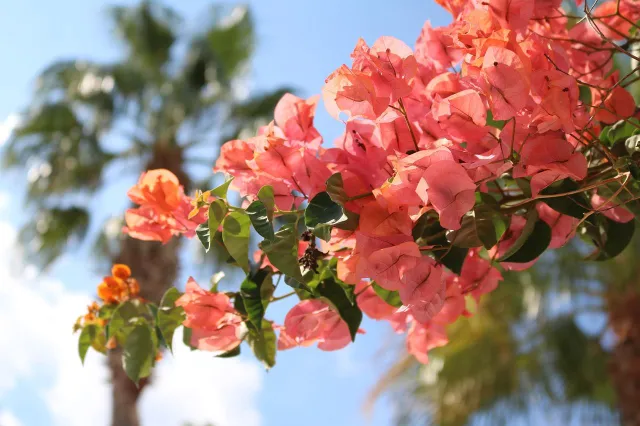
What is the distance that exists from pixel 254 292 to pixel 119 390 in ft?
12.9

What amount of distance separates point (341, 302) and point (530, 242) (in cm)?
13

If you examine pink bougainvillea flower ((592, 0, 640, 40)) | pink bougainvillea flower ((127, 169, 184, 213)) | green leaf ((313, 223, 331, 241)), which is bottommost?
green leaf ((313, 223, 331, 241))

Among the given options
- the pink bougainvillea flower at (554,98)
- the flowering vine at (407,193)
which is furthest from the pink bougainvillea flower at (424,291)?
the pink bougainvillea flower at (554,98)

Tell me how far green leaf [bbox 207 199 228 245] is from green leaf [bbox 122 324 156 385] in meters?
0.14

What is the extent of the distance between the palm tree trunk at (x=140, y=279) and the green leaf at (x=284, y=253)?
3.80 metres

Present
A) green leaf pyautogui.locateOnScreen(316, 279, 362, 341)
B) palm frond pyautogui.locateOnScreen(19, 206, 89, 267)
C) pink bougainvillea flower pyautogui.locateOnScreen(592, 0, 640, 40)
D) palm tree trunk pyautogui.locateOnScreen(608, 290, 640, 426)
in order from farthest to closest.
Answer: palm frond pyautogui.locateOnScreen(19, 206, 89, 267)
palm tree trunk pyautogui.locateOnScreen(608, 290, 640, 426)
pink bougainvillea flower pyautogui.locateOnScreen(592, 0, 640, 40)
green leaf pyautogui.locateOnScreen(316, 279, 362, 341)

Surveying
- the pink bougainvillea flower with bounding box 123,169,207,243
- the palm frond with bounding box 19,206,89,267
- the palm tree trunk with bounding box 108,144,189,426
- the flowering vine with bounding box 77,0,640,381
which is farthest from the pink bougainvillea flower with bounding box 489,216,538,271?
the palm frond with bounding box 19,206,89,267

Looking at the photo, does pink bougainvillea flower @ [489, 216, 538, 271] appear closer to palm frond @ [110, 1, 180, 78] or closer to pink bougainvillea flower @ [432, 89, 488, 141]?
pink bougainvillea flower @ [432, 89, 488, 141]

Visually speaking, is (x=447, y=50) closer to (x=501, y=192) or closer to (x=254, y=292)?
(x=501, y=192)

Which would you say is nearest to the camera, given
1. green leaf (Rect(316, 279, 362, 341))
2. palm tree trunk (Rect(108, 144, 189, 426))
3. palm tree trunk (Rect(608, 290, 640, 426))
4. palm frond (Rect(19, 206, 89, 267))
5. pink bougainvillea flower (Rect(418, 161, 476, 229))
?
pink bougainvillea flower (Rect(418, 161, 476, 229))

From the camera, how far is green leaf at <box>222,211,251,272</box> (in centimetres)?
46

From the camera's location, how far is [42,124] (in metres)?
5.06

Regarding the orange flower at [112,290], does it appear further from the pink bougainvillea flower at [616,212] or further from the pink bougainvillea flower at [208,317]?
the pink bougainvillea flower at [616,212]

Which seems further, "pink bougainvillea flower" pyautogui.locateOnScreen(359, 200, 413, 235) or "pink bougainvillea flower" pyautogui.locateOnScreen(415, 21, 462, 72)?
"pink bougainvillea flower" pyautogui.locateOnScreen(415, 21, 462, 72)
